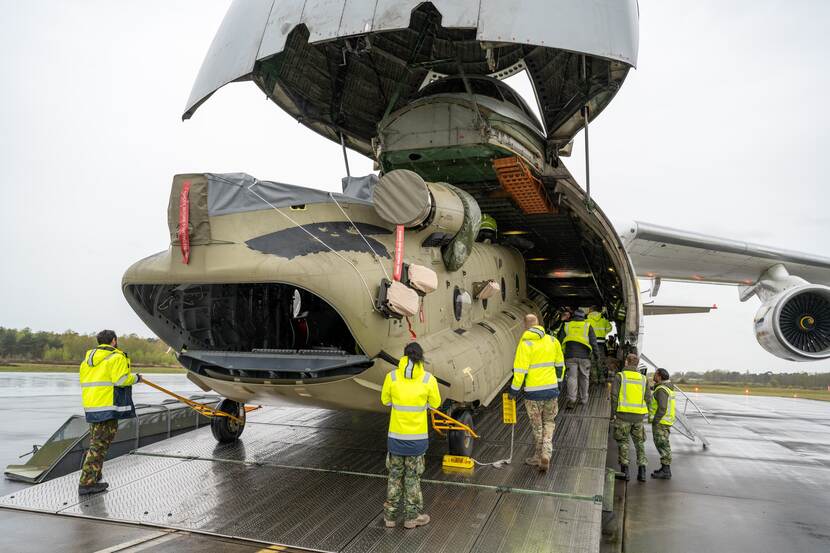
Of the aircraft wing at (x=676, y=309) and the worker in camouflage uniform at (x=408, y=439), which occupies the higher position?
the aircraft wing at (x=676, y=309)

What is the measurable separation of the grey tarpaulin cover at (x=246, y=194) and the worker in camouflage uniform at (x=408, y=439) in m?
1.83

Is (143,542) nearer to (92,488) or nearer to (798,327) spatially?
(92,488)

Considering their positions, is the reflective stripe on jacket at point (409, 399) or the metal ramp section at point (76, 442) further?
the metal ramp section at point (76, 442)

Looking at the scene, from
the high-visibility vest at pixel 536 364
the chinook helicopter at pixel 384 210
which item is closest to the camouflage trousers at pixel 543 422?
the high-visibility vest at pixel 536 364

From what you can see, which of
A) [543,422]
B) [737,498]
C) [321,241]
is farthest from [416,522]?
[737,498]

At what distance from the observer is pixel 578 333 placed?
8281mm

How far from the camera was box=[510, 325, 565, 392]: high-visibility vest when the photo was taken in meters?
5.66

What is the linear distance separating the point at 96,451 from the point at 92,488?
13.1 inches

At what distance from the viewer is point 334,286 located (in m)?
4.55

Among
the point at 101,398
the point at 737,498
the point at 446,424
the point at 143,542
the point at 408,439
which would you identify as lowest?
the point at 737,498

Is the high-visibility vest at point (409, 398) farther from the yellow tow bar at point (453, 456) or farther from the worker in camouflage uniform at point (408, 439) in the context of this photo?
the yellow tow bar at point (453, 456)

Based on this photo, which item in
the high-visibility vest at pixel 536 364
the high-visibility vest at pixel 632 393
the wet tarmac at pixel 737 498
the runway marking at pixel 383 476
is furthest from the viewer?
the high-visibility vest at pixel 632 393

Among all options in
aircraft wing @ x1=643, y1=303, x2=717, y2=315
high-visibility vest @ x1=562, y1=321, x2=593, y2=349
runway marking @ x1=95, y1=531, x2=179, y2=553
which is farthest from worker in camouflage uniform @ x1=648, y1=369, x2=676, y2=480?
aircraft wing @ x1=643, y1=303, x2=717, y2=315

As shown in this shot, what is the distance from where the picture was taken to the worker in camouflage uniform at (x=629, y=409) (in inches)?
299
